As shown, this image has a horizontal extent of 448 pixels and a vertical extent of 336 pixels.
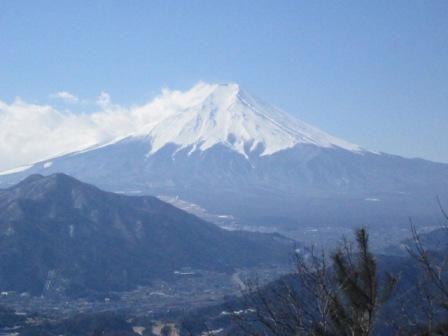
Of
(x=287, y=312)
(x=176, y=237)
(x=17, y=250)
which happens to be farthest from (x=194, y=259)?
(x=287, y=312)

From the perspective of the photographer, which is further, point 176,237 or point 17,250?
point 176,237

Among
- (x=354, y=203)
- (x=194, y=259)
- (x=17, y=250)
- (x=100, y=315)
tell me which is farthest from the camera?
(x=354, y=203)

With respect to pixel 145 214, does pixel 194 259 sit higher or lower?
lower

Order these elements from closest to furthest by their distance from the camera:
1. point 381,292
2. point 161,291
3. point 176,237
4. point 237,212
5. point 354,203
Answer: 1. point 381,292
2. point 161,291
3. point 176,237
4. point 237,212
5. point 354,203

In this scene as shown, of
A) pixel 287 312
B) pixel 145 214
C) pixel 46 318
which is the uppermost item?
pixel 145 214

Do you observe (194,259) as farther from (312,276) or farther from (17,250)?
(312,276)

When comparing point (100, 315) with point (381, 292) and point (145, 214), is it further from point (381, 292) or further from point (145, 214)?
point (145, 214)

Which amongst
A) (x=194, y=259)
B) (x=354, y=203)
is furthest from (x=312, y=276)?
(x=354, y=203)
